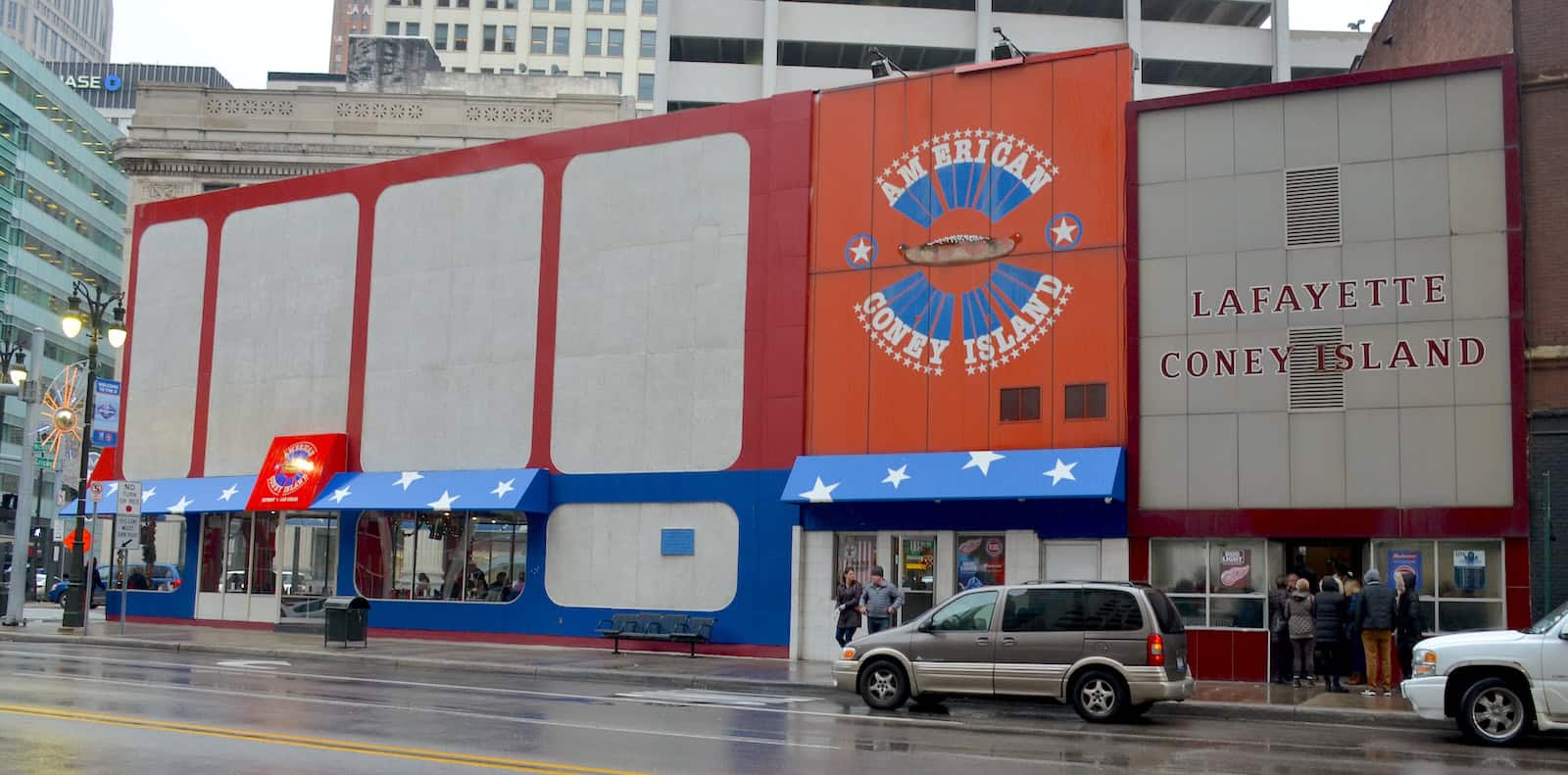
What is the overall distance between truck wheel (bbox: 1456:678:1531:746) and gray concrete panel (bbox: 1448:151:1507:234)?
361 inches

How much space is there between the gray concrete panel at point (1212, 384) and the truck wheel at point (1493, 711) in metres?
8.42

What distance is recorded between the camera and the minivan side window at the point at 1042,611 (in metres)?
17.6

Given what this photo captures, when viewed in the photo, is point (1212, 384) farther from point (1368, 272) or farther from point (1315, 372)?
point (1368, 272)

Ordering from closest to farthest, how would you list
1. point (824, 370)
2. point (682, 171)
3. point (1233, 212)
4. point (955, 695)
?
point (955, 695) → point (1233, 212) → point (824, 370) → point (682, 171)

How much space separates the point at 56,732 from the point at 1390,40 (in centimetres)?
2978

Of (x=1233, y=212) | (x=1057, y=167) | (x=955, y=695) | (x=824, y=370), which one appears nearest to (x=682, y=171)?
(x=824, y=370)

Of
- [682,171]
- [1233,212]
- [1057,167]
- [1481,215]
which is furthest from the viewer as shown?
[682,171]

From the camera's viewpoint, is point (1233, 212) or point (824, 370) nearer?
point (1233, 212)

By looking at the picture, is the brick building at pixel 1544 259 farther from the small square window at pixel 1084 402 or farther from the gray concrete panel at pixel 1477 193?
the small square window at pixel 1084 402

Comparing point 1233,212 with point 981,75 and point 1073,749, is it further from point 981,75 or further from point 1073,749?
→ point 1073,749

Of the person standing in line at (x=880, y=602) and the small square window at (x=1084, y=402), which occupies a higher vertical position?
the small square window at (x=1084, y=402)

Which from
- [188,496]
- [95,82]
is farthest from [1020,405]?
[95,82]

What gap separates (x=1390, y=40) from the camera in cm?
3216

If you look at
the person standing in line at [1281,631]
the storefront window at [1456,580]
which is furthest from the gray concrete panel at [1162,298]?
the storefront window at [1456,580]
